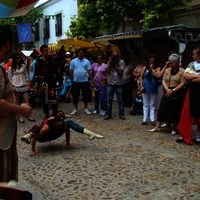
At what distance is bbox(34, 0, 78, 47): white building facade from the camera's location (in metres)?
28.2

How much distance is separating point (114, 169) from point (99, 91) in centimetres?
553

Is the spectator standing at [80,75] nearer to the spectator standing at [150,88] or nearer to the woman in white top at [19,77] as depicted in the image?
the woman in white top at [19,77]

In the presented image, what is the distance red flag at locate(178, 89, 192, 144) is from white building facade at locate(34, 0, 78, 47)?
64.1 feet

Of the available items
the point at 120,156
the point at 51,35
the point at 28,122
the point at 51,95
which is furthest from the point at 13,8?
the point at 51,35

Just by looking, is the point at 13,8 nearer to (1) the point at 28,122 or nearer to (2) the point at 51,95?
(1) the point at 28,122

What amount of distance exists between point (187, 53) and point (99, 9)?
616 centimetres

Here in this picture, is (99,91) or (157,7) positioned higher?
(157,7)

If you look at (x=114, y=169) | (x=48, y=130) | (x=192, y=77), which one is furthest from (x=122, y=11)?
(x=114, y=169)

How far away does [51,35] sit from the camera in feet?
109

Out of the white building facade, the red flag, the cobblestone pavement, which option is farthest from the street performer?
the white building facade

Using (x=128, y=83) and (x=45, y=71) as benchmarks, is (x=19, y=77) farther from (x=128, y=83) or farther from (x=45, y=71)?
(x=128, y=83)

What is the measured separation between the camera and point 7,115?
11.1 ft

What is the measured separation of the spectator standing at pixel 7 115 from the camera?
3.32m

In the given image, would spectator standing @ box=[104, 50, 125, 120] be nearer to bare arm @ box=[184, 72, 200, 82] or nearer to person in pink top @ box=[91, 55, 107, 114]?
person in pink top @ box=[91, 55, 107, 114]
